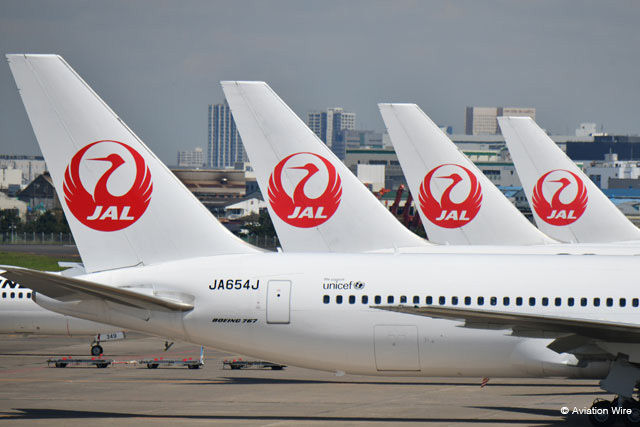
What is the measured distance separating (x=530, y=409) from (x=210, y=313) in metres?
9.56

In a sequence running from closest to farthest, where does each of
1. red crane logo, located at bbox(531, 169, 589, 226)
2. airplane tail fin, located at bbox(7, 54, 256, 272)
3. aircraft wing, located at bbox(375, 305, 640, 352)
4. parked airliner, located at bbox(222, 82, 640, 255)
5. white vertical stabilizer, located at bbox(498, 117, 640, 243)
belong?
aircraft wing, located at bbox(375, 305, 640, 352)
airplane tail fin, located at bbox(7, 54, 256, 272)
parked airliner, located at bbox(222, 82, 640, 255)
white vertical stabilizer, located at bbox(498, 117, 640, 243)
red crane logo, located at bbox(531, 169, 589, 226)

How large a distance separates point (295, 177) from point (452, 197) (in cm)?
871

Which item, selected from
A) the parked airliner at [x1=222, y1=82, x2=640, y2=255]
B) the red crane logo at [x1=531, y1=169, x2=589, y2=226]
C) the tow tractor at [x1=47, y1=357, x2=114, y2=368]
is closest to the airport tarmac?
the tow tractor at [x1=47, y1=357, x2=114, y2=368]

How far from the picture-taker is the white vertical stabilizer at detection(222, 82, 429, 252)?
38.8 metres

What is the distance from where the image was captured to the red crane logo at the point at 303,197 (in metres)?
38.8

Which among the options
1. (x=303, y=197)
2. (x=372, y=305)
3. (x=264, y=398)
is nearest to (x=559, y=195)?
(x=303, y=197)

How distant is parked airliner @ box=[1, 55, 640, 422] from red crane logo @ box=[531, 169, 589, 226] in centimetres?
2085

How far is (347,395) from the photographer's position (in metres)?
34.6

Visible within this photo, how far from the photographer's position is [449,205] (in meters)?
45.2

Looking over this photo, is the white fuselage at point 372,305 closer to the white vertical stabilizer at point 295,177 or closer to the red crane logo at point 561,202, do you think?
Result: the white vertical stabilizer at point 295,177

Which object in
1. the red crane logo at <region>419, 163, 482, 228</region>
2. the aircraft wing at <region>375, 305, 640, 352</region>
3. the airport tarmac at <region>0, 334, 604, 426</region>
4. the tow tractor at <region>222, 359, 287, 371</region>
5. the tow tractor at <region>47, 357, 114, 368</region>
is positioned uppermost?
the red crane logo at <region>419, 163, 482, 228</region>

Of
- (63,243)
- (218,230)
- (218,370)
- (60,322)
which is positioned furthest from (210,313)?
(63,243)

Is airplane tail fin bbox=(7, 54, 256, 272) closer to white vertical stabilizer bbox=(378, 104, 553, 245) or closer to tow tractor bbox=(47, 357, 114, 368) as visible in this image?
tow tractor bbox=(47, 357, 114, 368)

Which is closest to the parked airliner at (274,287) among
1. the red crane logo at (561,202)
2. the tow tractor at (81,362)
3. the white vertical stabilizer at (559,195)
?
the tow tractor at (81,362)
